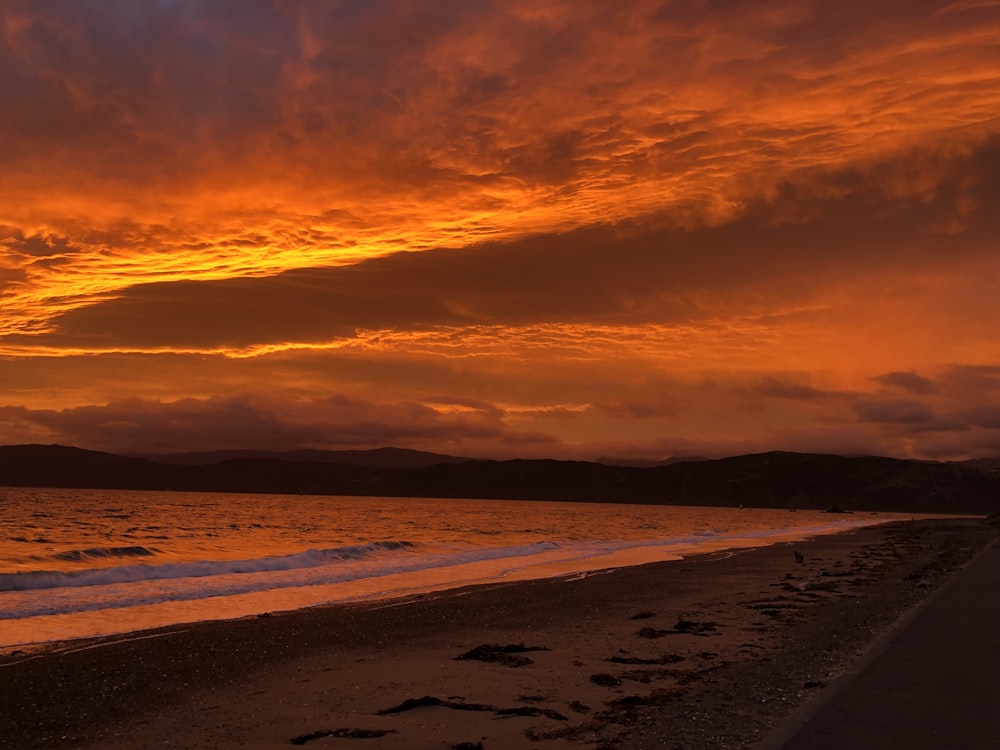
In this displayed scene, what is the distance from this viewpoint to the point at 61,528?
211 ft

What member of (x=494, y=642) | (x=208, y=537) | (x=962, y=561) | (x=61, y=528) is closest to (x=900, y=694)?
(x=494, y=642)

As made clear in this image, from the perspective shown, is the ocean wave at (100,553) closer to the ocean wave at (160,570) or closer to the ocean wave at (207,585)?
the ocean wave at (160,570)

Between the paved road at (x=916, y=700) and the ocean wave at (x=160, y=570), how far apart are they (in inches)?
967

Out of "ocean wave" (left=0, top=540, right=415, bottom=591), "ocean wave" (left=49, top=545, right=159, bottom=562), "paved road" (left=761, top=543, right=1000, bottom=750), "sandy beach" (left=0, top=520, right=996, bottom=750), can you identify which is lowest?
"ocean wave" (left=49, top=545, right=159, bottom=562)

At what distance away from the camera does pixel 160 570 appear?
104 ft

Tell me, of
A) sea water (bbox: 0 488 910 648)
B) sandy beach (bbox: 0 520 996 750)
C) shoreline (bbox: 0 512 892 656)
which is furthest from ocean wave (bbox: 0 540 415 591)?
sandy beach (bbox: 0 520 996 750)

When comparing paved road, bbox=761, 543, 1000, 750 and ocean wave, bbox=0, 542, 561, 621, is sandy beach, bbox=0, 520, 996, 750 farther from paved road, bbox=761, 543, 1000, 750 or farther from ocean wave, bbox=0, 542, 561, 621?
ocean wave, bbox=0, 542, 561, 621

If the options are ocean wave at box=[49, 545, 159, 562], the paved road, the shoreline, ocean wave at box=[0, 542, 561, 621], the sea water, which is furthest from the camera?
ocean wave at box=[49, 545, 159, 562]

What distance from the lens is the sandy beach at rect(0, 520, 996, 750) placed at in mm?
9453

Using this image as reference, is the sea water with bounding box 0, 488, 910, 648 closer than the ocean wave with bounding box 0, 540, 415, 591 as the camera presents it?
Yes

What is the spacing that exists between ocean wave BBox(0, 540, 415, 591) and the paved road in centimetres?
2456

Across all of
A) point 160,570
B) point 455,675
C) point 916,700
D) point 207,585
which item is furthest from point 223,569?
point 916,700

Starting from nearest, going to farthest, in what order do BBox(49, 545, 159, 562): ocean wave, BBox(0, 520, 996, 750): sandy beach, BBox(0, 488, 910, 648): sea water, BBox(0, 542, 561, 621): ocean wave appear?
BBox(0, 520, 996, 750): sandy beach < BBox(0, 488, 910, 648): sea water < BBox(0, 542, 561, 621): ocean wave < BBox(49, 545, 159, 562): ocean wave

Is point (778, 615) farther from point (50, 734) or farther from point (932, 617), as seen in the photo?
point (50, 734)
